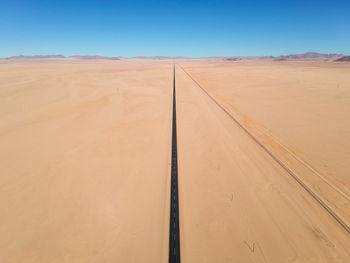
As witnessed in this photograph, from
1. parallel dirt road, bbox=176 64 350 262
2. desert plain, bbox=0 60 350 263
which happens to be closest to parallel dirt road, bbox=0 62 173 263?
desert plain, bbox=0 60 350 263

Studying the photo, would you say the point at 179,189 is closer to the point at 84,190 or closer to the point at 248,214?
the point at 248,214

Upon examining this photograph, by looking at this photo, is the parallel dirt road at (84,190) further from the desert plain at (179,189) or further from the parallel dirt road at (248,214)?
the parallel dirt road at (248,214)

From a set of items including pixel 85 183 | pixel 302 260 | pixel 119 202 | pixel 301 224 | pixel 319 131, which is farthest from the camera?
pixel 319 131

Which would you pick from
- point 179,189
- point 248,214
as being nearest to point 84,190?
point 179,189

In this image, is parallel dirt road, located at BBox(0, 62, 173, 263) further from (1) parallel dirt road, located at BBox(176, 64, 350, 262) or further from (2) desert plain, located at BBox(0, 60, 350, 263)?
(1) parallel dirt road, located at BBox(176, 64, 350, 262)

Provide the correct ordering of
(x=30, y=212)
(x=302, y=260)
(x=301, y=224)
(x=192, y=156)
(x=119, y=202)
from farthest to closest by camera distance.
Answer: (x=192, y=156) → (x=119, y=202) → (x=30, y=212) → (x=301, y=224) → (x=302, y=260)

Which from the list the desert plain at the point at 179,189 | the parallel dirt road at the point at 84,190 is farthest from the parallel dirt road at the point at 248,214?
the parallel dirt road at the point at 84,190

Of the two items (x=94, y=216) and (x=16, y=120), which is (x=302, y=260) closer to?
(x=94, y=216)

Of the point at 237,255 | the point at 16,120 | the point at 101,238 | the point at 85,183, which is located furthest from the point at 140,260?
the point at 16,120
